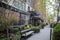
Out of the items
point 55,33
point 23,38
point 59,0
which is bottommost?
point 23,38

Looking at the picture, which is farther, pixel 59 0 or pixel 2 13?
pixel 59 0

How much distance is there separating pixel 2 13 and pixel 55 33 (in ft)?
15.8

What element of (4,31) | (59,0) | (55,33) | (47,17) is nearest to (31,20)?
(59,0)

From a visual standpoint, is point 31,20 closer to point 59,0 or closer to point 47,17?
point 59,0

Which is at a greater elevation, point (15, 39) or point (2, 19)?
point (2, 19)

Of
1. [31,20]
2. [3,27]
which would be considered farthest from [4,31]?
[31,20]

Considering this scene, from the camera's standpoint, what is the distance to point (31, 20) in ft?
156

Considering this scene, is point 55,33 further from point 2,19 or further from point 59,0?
point 59,0

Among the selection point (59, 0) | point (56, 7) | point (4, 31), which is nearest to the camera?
point (4, 31)

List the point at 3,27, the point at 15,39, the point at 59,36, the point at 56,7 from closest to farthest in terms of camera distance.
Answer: the point at 59,36 → the point at 15,39 → the point at 3,27 → the point at 56,7

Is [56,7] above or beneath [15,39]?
above

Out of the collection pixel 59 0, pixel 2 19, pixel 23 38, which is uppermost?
pixel 59 0

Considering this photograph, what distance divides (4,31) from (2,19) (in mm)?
1915

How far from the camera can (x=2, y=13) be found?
13.9 metres
